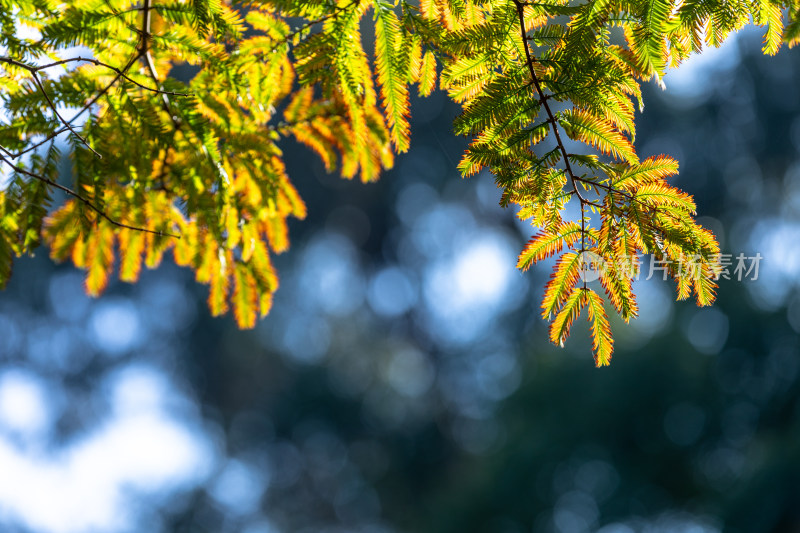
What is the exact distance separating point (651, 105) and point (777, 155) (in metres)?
2.40

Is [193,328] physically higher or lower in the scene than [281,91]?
higher

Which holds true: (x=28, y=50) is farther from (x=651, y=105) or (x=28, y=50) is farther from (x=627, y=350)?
(x=651, y=105)

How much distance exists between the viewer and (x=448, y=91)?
4.68ft

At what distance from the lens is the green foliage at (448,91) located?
4.35 feet

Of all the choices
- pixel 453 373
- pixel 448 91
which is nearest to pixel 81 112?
pixel 448 91

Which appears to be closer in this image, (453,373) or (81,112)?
(81,112)

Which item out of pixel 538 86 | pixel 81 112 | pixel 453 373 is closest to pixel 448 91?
pixel 538 86

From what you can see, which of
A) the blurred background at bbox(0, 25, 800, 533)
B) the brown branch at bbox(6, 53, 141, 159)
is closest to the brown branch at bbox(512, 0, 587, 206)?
the brown branch at bbox(6, 53, 141, 159)

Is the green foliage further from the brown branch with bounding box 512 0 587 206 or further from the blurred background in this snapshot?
the blurred background

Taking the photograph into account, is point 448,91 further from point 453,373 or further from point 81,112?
point 453,373

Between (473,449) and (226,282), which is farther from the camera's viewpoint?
(473,449)

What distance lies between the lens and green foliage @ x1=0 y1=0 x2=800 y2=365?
1.33 metres

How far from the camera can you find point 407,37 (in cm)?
149

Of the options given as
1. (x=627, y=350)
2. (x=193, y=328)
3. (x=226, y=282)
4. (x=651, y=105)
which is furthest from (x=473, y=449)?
(x=226, y=282)
